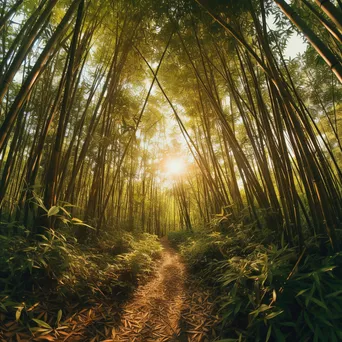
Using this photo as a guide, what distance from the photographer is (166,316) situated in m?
1.73

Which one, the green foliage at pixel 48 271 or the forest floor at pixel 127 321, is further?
the green foliage at pixel 48 271

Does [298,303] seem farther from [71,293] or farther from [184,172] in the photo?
[184,172]

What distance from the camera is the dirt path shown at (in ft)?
4.67

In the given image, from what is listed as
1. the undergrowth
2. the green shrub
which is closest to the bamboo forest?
the undergrowth

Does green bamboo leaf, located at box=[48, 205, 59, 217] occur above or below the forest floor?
above

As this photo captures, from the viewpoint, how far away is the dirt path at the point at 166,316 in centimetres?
142

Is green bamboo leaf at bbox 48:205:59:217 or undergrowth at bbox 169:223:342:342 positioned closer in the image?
undergrowth at bbox 169:223:342:342

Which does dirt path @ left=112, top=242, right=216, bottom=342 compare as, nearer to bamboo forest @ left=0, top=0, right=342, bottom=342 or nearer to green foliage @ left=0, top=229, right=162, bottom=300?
bamboo forest @ left=0, top=0, right=342, bottom=342

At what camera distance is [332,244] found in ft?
4.49

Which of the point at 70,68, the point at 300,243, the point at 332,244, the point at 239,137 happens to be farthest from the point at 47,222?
the point at 239,137

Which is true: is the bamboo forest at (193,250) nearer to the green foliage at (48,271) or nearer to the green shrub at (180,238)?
the green foliage at (48,271)

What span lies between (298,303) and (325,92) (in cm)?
500

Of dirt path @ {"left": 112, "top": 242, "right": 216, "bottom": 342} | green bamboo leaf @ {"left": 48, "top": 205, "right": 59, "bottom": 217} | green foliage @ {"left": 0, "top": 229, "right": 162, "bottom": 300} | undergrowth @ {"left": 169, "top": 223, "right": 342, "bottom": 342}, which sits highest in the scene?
green bamboo leaf @ {"left": 48, "top": 205, "right": 59, "bottom": 217}

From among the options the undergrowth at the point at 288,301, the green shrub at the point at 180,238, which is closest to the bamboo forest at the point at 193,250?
the undergrowth at the point at 288,301
